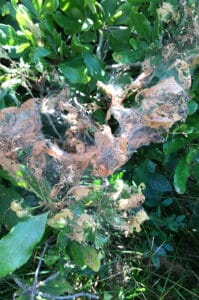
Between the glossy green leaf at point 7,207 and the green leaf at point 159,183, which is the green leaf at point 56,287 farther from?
the green leaf at point 159,183

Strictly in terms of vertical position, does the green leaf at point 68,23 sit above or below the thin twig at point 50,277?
above

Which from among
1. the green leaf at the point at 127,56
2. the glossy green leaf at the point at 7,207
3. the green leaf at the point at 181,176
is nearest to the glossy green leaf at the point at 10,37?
the green leaf at the point at 127,56

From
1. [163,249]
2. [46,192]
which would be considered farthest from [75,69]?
[163,249]

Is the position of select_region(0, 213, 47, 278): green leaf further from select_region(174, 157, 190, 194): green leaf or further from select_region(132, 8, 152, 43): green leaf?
select_region(132, 8, 152, 43): green leaf

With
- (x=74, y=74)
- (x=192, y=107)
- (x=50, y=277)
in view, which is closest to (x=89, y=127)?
(x=74, y=74)

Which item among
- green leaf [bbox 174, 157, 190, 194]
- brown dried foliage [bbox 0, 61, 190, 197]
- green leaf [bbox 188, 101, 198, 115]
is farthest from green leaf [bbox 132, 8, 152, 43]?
green leaf [bbox 174, 157, 190, 194]

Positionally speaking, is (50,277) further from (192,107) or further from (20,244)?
(192,107)

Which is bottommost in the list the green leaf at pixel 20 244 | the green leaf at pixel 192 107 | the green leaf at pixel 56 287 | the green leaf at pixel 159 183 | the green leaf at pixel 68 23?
the green leaf at pixel 159 183
